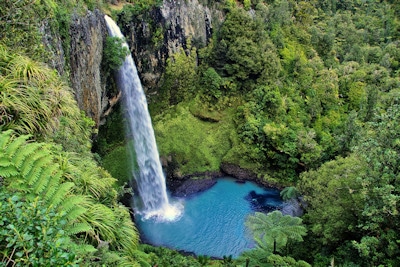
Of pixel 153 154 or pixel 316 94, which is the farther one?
pixel 316 94

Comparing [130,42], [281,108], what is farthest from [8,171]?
[281,108]

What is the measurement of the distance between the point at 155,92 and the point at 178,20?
4.87m

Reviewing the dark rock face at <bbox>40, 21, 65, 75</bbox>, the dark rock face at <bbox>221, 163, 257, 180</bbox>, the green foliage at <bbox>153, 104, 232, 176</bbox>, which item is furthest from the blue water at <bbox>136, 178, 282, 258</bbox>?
the dark rock face at <bbox>40, 21, 65, 75</bbox>

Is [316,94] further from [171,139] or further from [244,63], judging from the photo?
[171,139]

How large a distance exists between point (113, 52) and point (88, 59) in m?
2.19

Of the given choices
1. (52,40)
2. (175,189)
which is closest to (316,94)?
(175,189)

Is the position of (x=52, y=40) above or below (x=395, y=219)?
above

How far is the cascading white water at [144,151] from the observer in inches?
693

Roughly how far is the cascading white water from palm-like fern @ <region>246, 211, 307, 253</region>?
23.2ft

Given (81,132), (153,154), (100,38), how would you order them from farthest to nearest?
(153,154) < (100,38) < (81,132)

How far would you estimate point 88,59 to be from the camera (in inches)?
532

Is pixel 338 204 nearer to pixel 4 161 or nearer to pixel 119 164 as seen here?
pixel 4 161

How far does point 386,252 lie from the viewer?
28.5ft

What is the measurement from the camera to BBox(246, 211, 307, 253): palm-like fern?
33.6 feet
